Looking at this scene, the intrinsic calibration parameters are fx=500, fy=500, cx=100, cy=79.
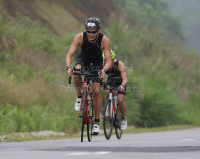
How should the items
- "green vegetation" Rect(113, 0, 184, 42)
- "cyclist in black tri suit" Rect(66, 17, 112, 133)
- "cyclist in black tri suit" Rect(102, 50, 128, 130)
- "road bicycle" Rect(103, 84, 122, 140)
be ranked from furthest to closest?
"green vegetation" Rect(113, 0, 184, 42) < "cyclist in black tri suit" Rect(102, 50, 128, 130) < "road bicycle" Rect(103, 84, 122, 140) < "cyclist in black tri suit" Rect(66, 17, 112, 133)

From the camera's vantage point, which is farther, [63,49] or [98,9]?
[98,9]

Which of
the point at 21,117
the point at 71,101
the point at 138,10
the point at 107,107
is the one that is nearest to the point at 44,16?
the point at 71,101

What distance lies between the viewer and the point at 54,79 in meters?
19.9

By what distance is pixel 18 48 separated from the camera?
2055 cm

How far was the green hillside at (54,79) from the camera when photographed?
16.3m

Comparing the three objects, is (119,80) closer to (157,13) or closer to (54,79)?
(54,79)

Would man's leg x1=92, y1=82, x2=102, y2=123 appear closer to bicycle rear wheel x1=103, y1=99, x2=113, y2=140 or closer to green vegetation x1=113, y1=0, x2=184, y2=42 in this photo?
bicycle rear wheel x1=103, y1=99, x2=113, y2=140

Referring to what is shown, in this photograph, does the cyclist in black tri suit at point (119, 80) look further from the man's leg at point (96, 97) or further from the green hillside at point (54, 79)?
the green hillside at point (54, 79)

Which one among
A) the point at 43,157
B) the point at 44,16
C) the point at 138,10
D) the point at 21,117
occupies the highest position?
the point at 138,10

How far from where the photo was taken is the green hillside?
53.4 feet

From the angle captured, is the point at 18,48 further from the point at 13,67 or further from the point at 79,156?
the point at 79,156

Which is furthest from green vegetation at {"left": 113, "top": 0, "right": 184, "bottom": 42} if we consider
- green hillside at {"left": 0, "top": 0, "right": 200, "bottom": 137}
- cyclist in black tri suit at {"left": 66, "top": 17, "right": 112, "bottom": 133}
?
cyclist in black tri suit at {"left": 66, "top": 17, "right": 112, "bottom": 133}

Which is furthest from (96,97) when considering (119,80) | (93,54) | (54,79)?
(54,79)

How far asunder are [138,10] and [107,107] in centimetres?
5073
